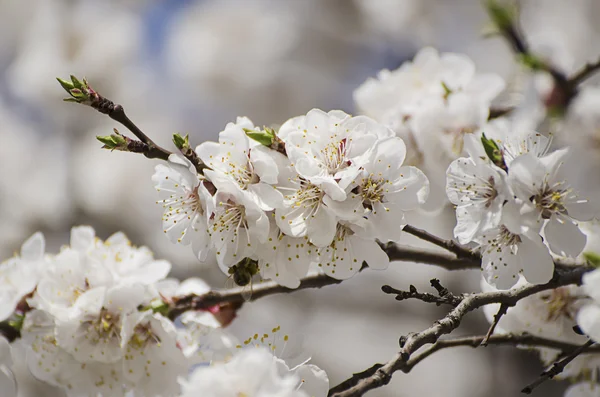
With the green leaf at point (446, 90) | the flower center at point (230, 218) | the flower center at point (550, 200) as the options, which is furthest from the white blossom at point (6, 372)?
the green leaf at point (446, 90)

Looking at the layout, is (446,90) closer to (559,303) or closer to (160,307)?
(559,303)

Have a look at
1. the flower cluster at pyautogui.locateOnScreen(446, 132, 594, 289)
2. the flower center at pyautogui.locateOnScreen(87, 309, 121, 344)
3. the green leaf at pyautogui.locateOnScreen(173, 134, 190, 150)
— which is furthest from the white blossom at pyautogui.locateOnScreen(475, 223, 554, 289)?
the flower center at pyautogui.locateOnScreen(87, 309, 121, 344)

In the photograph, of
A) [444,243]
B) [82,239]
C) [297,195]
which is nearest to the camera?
[297,195]

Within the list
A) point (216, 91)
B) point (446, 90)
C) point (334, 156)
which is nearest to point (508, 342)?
point (334, 156)

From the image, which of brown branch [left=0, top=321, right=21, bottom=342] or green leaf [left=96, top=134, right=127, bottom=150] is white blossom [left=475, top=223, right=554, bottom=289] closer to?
green leaf [left=96, top=134, right=127, bottom=150]

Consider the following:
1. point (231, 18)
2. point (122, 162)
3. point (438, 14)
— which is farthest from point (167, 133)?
point (438, 14)

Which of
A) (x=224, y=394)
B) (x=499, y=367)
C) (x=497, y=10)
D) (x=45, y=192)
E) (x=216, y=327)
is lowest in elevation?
(x=499, y=367)

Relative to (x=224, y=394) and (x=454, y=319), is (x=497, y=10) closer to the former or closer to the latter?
(x=454, y=319)

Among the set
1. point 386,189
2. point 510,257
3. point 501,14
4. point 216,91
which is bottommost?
point 216,91
